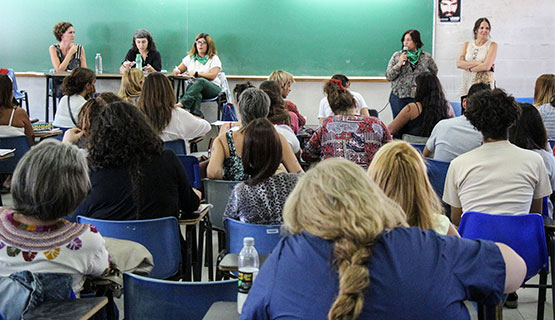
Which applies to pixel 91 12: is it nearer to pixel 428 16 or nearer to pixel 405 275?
pixel 428 16

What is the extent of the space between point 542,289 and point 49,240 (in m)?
2.43

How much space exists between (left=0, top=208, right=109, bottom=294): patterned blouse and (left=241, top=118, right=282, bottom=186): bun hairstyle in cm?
102

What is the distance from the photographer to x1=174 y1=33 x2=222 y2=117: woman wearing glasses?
25.8ft

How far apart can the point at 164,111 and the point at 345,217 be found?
3439 millimetres

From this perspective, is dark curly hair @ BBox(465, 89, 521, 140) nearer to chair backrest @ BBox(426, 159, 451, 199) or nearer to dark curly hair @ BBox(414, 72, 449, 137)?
chair backrest @ BBox(426, 159, 451, 199)

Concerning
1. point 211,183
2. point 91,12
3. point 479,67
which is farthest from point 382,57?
point 211,183

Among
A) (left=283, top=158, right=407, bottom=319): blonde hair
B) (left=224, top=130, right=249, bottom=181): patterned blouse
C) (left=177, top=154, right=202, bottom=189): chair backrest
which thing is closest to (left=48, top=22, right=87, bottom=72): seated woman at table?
(left=177, top=154, right=202, bottom=189): chair backrest

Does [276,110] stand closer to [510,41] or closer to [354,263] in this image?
[354,263]

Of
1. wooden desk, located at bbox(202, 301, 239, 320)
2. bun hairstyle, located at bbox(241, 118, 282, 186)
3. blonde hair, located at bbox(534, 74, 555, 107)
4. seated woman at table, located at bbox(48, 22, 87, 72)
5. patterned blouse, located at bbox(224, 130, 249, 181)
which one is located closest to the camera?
wooden desk, located at bbox(202, 301, 239, 320)

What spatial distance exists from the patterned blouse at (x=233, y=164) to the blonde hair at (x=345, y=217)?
221 centimetres

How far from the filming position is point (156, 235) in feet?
8.86

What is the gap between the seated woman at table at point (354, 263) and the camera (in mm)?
1367

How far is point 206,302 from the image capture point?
1.91 metres

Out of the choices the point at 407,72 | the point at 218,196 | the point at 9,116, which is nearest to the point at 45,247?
the point at 218,196
